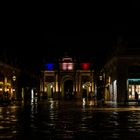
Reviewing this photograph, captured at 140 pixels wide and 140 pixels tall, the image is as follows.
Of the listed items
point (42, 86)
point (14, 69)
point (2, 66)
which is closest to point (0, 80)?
point (2, 66)

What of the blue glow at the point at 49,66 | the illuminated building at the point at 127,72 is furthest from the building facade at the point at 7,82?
the blue glow at the point at 49,66

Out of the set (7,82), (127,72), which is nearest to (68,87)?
(7,82)

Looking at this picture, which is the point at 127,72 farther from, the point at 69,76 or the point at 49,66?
the point at 69,76

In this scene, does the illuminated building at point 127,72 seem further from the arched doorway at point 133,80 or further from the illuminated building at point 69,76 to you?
the illuminated building at point 69,76

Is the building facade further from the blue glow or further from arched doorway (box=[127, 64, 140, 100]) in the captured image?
the blue glow

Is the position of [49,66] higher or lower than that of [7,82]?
higher

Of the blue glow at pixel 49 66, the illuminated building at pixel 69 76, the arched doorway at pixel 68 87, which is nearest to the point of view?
the illuminated building at pixel 69 76

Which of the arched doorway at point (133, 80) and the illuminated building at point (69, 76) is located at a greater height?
the illuminated building at point (69, 76)

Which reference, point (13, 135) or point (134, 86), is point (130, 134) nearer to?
point (13, 135)

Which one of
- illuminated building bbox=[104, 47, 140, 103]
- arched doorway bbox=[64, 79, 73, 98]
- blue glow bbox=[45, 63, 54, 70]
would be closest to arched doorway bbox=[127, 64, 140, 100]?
illuminated building bbox=[104, 47, 140, 103]

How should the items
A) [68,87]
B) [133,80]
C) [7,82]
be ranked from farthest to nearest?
1. [68,87]
2. [7,82]
3. [133,80]

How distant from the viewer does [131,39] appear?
263 ft

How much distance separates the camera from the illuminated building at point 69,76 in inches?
6590

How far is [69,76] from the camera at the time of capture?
574 ft
